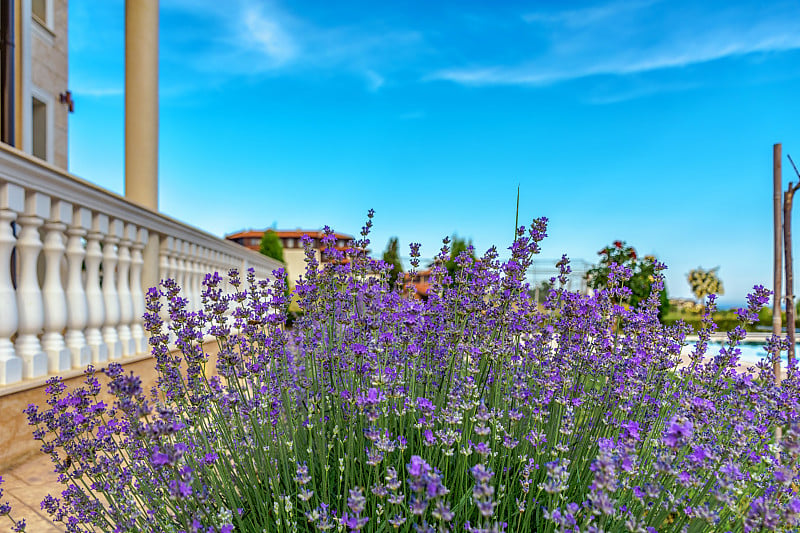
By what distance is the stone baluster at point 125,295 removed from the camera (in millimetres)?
3234

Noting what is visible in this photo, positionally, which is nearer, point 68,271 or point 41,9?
point 68,271

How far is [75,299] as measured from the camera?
2.76 m

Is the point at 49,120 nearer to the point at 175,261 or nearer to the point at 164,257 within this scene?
the point at 175,261

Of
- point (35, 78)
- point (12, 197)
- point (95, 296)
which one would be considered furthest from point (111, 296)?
point (35, 78)

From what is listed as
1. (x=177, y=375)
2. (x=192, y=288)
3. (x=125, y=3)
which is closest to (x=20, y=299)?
(x=177, y=375)

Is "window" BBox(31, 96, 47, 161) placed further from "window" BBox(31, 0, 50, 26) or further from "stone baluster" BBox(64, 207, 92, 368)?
"stone baluster" BBox(64, 207, 92, 368)

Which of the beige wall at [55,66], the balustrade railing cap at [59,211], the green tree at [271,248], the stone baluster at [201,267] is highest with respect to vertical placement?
the beige wall at [55,66]

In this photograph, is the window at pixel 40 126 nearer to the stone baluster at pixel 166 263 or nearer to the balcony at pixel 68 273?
the stone baluster at pixel 166 263

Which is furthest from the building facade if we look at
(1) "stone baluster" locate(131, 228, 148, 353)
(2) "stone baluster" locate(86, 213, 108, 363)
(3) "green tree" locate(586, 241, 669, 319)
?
(3) "green tree" locate(586, 241, 669, 319)

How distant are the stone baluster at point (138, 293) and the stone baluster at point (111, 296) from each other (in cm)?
22

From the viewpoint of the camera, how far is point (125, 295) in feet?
10.8

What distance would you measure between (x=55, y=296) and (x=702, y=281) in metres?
32.1

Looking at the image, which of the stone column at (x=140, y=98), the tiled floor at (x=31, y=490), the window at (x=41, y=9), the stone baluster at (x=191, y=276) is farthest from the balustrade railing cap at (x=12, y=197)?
the window at (x=41, y=9)

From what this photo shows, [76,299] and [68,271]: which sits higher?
[68,271]
